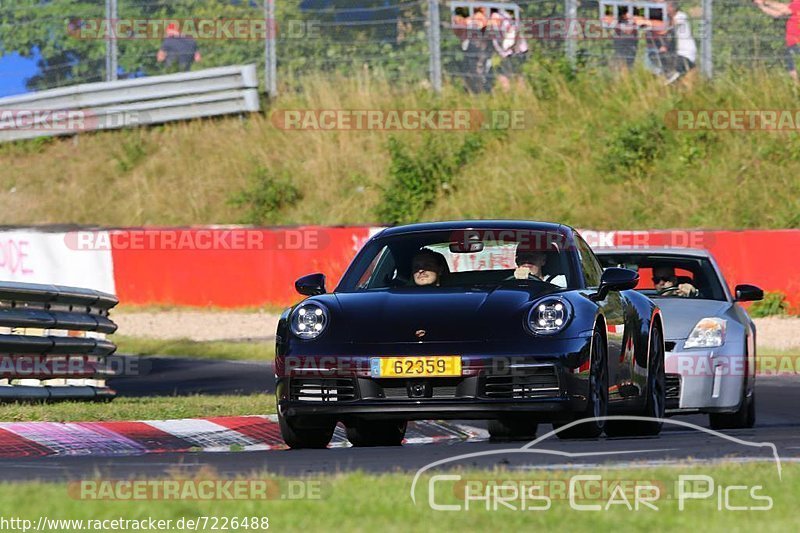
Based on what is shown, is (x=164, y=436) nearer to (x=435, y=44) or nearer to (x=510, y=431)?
(x=510, y=431)

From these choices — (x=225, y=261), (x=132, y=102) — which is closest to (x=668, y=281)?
(x=225, y=261)

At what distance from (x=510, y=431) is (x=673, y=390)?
1215mm

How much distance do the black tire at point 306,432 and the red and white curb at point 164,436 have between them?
72 cm

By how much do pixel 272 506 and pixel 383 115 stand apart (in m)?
24.8

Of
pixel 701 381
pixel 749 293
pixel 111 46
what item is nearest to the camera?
pixel 701 381

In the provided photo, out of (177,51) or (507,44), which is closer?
(507,44)

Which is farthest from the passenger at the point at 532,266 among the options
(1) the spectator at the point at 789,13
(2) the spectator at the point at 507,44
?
(2) the spectator at the point at 507,44

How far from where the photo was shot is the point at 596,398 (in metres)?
Answer: 8.46

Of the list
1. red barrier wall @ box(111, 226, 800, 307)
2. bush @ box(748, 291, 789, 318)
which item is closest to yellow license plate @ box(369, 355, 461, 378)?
bush @ box(748, 291, 789, 318)

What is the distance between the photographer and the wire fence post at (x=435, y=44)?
26297mm

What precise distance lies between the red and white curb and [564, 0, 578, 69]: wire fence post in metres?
16.2

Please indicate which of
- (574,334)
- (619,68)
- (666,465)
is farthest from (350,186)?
(666,465)

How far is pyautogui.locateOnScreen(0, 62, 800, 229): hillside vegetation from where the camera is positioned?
25.5m

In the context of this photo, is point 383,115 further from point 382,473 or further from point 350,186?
point 382,473
